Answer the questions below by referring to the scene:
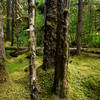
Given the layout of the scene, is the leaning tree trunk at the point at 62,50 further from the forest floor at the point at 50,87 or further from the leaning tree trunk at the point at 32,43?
the leaning tree trunk at the point at 32,43

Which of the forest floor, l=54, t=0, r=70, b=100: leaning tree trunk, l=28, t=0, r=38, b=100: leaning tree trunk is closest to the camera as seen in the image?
l=28, t=0, r=38, b=100: leaning tree trunk

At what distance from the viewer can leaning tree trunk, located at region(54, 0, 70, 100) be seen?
402 centimetres

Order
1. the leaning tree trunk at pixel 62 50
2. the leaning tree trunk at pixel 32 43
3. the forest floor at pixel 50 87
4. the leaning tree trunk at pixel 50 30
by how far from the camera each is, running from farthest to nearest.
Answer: the leaning tree trunk at pixel 50 30 → the forest floor at pixel 50 87 → the leaning tree trunk at pixel 62 50 → the leaning tree trunk at pixel 32 43

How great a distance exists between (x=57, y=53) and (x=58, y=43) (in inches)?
14.7

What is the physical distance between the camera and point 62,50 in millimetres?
4320

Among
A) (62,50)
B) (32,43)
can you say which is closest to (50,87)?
(62,50)

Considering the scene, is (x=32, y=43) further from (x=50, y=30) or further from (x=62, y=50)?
(x=50, y=30)

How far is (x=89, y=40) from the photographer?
14.8m

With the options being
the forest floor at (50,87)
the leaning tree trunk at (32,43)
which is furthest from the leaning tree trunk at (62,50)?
the leaning tree trunk at (32,43)

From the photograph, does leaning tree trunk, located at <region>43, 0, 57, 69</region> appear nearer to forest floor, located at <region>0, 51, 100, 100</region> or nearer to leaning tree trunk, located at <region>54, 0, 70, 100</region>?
forest floor, located at <region>0, 51, 100, 100</region>

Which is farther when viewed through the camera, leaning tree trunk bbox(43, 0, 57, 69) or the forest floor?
leaning tree trunk bbox(43, 0, 57, 69)

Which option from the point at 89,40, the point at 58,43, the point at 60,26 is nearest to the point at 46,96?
the point at 58,43

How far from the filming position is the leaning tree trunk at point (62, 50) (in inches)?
158

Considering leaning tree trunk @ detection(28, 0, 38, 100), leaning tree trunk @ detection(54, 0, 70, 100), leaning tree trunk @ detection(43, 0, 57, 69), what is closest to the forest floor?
leaning tree trunk @ detection(54, 0, 70, 100)
